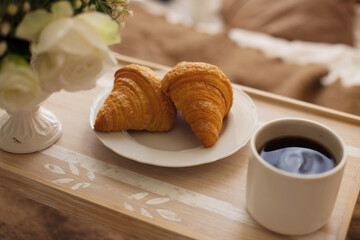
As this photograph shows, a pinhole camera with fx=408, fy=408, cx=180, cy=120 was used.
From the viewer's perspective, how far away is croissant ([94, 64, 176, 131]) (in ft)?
2.34

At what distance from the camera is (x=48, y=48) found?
0.49 m

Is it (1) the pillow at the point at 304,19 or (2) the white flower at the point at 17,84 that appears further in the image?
(1) the pillow at the point at 304,19

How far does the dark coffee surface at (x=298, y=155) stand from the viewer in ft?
1.82

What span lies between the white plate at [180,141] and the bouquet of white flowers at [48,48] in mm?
167

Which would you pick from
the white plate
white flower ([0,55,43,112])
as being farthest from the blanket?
white flower ([0,55,43,112])

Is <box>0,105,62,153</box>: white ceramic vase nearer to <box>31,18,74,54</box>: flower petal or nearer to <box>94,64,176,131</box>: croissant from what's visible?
<box>94,64,176,131</box>: croissant

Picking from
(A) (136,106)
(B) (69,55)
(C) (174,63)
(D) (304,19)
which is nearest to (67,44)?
(B) (69,55)

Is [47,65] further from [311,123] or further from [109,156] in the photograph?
[311,123]

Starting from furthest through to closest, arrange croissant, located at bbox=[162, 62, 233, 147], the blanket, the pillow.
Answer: the pillow
the blanket
croissant, located at bbox=[162, 62, 233, 147]

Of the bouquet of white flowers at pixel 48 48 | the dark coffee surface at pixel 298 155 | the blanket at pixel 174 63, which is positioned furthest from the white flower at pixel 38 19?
the blanket at pixel 174 63

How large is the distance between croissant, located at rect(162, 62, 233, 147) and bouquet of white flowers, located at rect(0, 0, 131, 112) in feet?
0.62

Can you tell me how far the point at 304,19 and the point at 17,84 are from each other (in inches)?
47.7

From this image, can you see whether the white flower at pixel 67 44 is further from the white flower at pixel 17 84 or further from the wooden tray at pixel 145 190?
the wooden tray at pixel 145 190

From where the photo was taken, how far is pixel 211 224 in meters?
0.60
